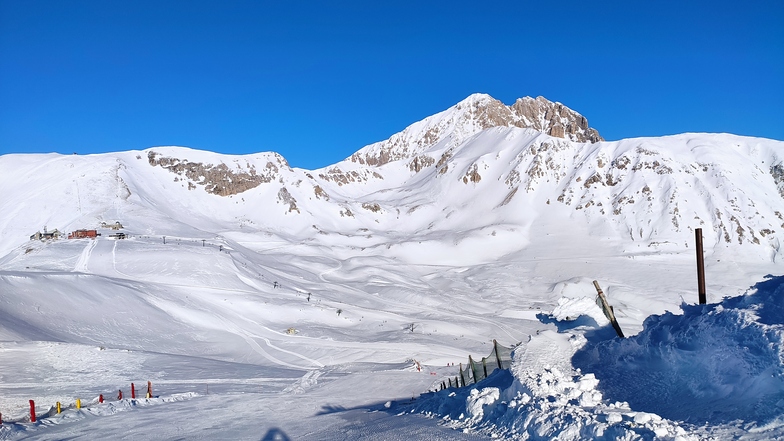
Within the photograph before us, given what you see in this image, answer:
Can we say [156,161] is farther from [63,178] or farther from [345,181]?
[345,181]

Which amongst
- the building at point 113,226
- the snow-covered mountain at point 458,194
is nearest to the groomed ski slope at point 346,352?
the building at point 113,226

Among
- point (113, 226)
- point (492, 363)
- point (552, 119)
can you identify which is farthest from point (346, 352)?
point (552, 119)

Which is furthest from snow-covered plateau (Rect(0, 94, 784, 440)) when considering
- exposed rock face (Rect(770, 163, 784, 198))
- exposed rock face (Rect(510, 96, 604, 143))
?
exposed rock face (Rect(510, 96, 604, 143))

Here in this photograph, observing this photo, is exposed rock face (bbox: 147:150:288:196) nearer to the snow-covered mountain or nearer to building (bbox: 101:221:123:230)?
the snow-covered mountain

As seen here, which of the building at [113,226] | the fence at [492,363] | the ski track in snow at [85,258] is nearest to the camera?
the fence at [492,363]

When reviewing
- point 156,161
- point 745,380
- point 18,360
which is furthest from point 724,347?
point 156,161

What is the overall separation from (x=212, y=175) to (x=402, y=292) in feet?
230

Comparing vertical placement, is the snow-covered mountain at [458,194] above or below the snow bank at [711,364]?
above

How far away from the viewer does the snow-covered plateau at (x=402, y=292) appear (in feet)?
29.8

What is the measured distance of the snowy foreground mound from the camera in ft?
23.2

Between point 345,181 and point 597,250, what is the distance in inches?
2963

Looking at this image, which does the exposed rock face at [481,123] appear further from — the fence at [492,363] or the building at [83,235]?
the fence at [492,363]

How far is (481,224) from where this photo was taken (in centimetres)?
11550

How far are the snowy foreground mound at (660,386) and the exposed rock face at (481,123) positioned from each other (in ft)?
553
